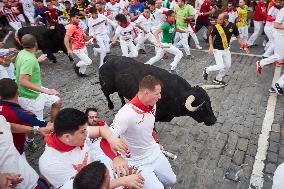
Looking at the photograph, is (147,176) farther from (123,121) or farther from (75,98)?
(75,98)

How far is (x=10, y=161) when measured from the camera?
363cm

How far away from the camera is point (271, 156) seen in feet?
19.5

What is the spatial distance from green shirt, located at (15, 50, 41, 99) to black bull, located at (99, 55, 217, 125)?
1.97 meters

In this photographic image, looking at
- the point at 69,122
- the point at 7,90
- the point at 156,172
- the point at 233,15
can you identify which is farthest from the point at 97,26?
the point at 69,122

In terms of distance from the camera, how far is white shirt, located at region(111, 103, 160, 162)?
3.86m

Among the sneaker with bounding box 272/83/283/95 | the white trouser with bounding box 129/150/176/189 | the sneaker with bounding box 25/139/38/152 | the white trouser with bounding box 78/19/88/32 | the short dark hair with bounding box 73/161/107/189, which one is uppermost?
the short dark hair with bounding box 73/161/107/189

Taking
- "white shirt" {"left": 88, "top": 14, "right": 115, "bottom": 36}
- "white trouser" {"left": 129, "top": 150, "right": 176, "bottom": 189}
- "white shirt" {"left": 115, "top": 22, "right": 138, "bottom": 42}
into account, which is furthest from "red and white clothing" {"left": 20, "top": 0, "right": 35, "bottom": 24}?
"white trouser" {"left": 129, "top": 150, "right": 176, "bottom": 189}

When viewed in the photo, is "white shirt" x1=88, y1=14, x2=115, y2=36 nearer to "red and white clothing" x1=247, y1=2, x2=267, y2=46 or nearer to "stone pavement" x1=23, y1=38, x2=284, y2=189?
"stone pavement" x1=23, y1=38, x2=284, y2=189

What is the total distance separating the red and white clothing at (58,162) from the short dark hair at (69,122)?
4.9 inches

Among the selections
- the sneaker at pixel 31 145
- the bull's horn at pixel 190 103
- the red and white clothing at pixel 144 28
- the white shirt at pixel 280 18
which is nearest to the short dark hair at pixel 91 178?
the bull's horn at pixel 190 103

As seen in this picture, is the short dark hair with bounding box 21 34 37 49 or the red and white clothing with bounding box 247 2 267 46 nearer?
the short dark hair with bounding box 21 34 37 49

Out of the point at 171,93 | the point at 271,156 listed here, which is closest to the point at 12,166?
the point at 171,93

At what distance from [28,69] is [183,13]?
333 inches

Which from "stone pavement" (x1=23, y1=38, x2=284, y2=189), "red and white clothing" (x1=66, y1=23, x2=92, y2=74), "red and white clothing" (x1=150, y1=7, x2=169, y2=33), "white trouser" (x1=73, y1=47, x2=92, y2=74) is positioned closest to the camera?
"stone pavement" (x1=23, y1=38, x2=284, y2=189)
